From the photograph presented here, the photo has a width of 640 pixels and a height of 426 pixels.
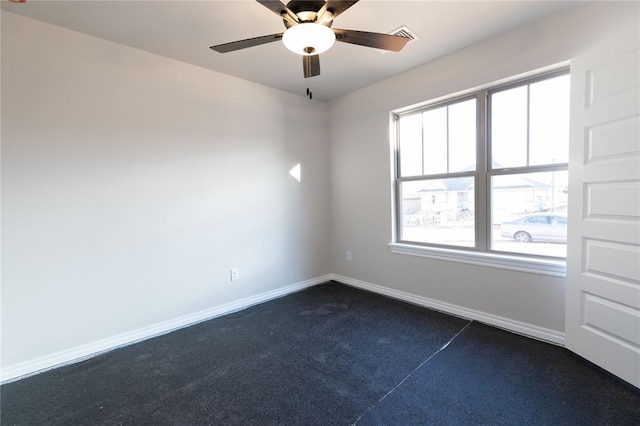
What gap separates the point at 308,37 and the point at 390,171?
2150mm

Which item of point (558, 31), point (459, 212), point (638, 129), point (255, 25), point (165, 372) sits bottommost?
point (165, 372)

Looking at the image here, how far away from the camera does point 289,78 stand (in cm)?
324

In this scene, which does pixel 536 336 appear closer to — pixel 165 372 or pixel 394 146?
pixel 394 146

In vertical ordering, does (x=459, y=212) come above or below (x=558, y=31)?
below

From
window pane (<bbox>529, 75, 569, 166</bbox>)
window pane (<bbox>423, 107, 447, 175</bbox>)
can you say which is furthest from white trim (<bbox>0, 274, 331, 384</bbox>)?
window pane (<bbox>529, 75, 569, 166</bbox>)

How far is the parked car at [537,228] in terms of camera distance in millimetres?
2336

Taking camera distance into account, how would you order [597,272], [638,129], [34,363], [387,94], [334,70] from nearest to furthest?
[638,129] → [597,272] → [34,363] → [334,70] → [387,94]

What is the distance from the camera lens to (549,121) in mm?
2348

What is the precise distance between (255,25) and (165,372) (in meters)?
2.74

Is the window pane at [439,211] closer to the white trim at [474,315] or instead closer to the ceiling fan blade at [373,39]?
the white trim at [474,315]

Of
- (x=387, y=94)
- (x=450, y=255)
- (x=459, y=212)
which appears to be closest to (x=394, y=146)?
(x=387, y=94)

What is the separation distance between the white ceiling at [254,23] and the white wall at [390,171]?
0.55 ft

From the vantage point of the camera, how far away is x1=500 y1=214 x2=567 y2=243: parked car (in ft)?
7.66

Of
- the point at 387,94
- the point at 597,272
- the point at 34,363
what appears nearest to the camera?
the point at 597,272
